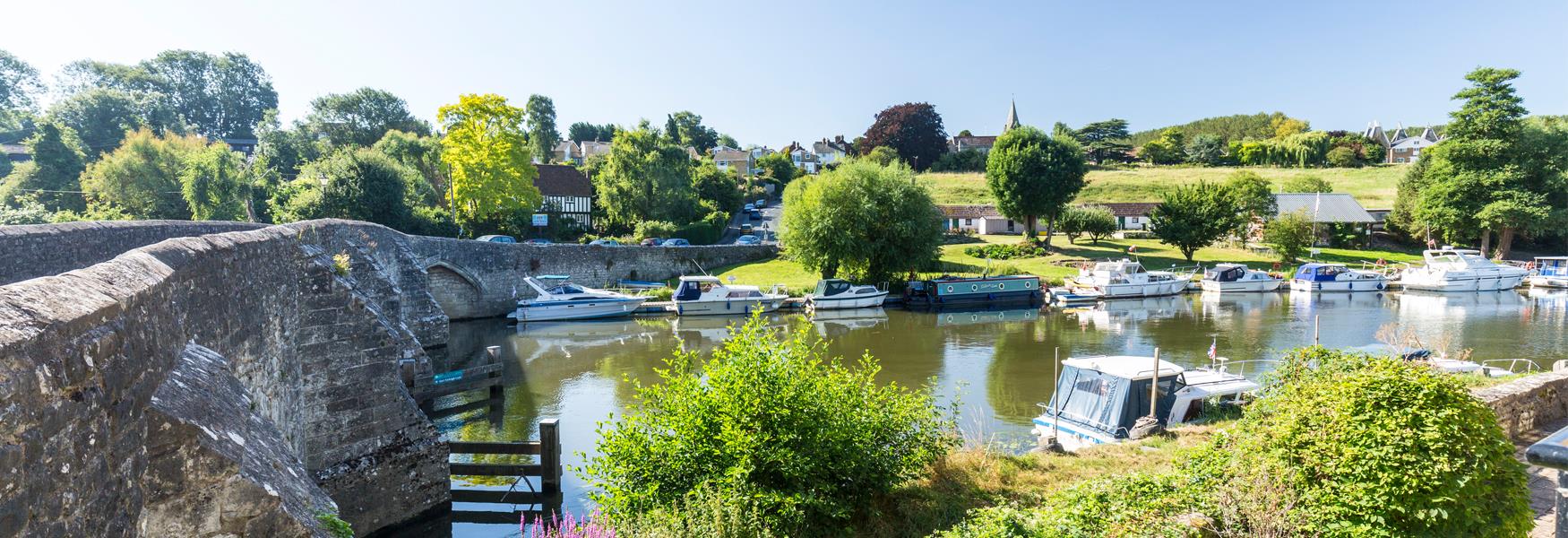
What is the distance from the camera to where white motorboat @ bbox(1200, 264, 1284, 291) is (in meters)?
36.7

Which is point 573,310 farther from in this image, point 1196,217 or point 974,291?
point 1196,217

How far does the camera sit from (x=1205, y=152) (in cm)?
7944

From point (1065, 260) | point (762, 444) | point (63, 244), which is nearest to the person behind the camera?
point (762, 444)

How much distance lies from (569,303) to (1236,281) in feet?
105

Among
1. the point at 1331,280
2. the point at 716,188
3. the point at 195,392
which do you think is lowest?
the point at 1331,280

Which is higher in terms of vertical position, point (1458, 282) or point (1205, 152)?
point (1205, 152)

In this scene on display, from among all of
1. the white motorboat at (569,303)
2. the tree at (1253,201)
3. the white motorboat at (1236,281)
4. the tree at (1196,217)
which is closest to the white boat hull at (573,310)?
the white motorboat at (569,303)

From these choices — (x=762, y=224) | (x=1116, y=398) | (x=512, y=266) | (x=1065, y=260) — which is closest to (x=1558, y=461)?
(x=1116, y=398)

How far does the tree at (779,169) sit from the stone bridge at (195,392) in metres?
62.4

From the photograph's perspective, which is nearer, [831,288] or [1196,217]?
[831,288]

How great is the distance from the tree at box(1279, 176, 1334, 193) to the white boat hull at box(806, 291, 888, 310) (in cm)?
4460

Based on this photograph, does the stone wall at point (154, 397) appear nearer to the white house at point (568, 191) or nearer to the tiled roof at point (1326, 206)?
the white house at point (568, 191)

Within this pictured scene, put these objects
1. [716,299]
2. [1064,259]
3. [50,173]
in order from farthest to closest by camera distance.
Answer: [1064,259] → [50,173] → [716,299]

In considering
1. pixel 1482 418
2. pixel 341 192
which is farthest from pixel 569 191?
pixel 1482 418
